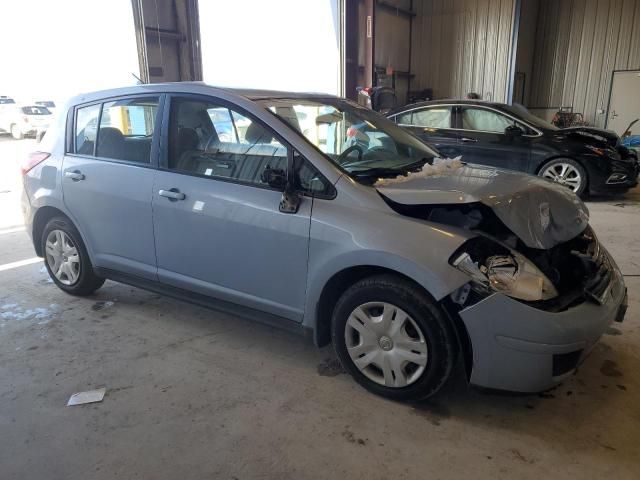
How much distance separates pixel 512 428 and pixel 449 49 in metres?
13.8

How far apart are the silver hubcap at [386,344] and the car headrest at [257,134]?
1013 millimetres

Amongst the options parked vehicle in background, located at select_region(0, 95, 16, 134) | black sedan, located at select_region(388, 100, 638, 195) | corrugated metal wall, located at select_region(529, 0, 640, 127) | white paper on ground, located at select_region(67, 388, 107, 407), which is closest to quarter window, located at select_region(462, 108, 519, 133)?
black sedan, located at select_region(388, 100, 638, 195)

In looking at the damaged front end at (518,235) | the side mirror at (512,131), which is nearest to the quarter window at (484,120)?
the side mirror at (512,131)

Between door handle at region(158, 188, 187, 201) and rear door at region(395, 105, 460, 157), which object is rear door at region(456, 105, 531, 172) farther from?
door handle at region(158, 188, 187, 201)

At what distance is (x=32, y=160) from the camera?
3684 millimetres

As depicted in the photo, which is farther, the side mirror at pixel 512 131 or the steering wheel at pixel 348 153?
the side mirror at pixel 512 131

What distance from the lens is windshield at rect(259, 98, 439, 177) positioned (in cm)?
270

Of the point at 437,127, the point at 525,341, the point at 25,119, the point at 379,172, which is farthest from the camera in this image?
the point at 25,119

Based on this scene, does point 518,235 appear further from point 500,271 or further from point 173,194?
point 173,194

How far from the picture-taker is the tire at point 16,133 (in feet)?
53.0

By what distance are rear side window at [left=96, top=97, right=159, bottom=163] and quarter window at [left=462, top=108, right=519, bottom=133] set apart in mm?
5377

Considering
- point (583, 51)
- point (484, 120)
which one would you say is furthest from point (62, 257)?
point (583, 51)

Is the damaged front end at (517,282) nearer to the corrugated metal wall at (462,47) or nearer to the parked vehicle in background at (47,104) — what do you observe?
the corrugated metal wall at (462,47)

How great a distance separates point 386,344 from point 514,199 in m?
0.92
